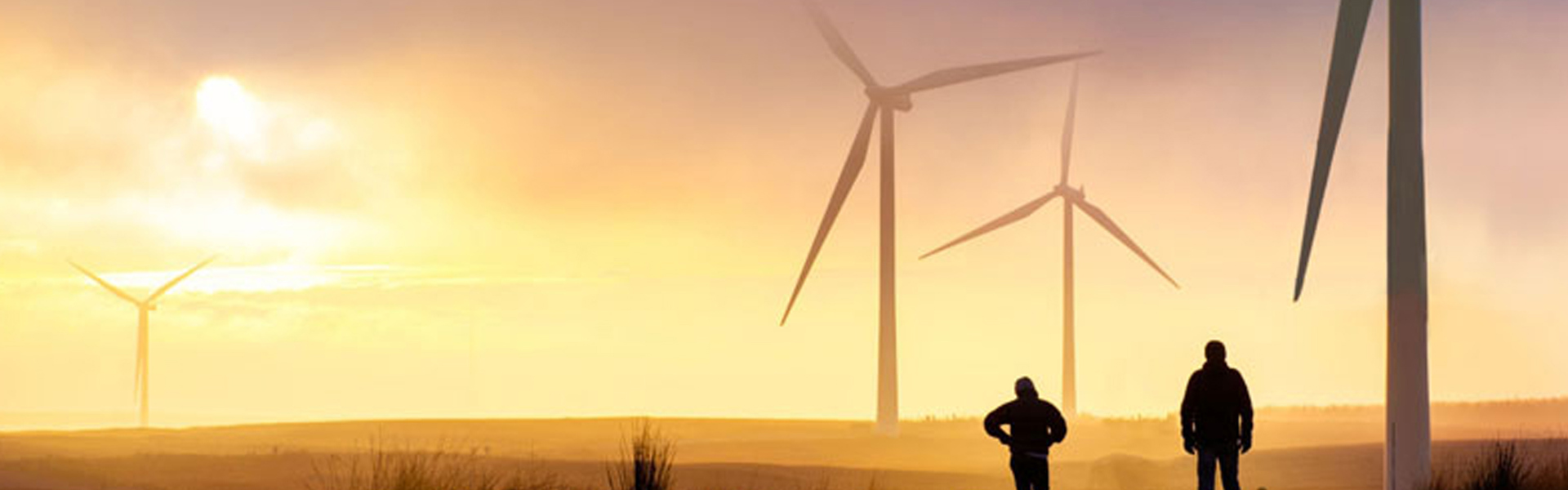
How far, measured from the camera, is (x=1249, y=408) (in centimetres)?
2359

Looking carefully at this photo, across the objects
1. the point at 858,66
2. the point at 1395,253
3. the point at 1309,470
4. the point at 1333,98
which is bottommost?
the point at 1309,470

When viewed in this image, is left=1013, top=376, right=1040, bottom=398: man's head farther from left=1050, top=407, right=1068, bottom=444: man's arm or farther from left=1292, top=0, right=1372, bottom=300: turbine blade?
left=1292, top=0, right=1372, bottom=300: turbine blade

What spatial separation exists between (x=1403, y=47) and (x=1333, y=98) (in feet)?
4.66

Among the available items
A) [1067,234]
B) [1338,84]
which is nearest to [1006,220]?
[1067,234]

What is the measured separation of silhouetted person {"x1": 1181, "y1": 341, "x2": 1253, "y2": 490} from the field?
23.4 ft

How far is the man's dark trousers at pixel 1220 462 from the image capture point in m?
23.6

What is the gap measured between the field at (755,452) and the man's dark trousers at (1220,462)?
700 centimetres

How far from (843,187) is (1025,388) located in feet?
113

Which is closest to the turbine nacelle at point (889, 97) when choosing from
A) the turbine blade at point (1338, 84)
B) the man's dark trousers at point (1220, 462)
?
the turbine blade at point (1338, 84)

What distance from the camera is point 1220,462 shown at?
23.6 metres

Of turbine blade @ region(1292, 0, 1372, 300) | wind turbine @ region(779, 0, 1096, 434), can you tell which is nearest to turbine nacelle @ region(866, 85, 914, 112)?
wind turbine @ region(779, 0, 1096, 434)

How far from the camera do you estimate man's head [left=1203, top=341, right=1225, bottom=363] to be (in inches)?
922

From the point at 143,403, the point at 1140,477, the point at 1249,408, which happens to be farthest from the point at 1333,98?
the point at 143,403

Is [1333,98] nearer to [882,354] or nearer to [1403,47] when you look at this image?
[1403,47]
